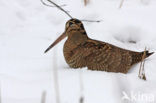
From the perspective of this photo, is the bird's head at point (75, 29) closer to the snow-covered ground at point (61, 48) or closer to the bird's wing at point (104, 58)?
the bird's wing at point (104, 58)

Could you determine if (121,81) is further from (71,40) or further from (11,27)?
(11,27)

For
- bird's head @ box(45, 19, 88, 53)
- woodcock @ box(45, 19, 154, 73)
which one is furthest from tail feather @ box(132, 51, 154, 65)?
bird's head @ box(45, 19, 88, 53)

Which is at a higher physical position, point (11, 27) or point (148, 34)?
point (148, 34)

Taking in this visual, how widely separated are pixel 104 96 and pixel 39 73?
69 centimetres

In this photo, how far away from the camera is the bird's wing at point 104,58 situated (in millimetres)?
3318

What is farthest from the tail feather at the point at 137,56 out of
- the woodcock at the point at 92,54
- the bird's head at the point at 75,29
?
the bird's head at the point at 75,29

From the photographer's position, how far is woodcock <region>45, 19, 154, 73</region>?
333 cm

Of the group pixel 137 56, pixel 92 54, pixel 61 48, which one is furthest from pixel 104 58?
pixel 61 48

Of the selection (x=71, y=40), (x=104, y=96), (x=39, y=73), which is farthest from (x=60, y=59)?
(x=104, y=96)

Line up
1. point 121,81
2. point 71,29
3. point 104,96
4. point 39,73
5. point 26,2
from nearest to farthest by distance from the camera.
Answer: point 104,96 < point 121,81 < point 39,73 < point 71,29 < point 26,2

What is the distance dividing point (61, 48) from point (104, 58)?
0.65 metres

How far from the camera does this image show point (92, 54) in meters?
3.36

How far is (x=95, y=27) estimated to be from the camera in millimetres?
4184

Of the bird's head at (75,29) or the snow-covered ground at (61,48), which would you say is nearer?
the snow-covered ground at (61,48)
